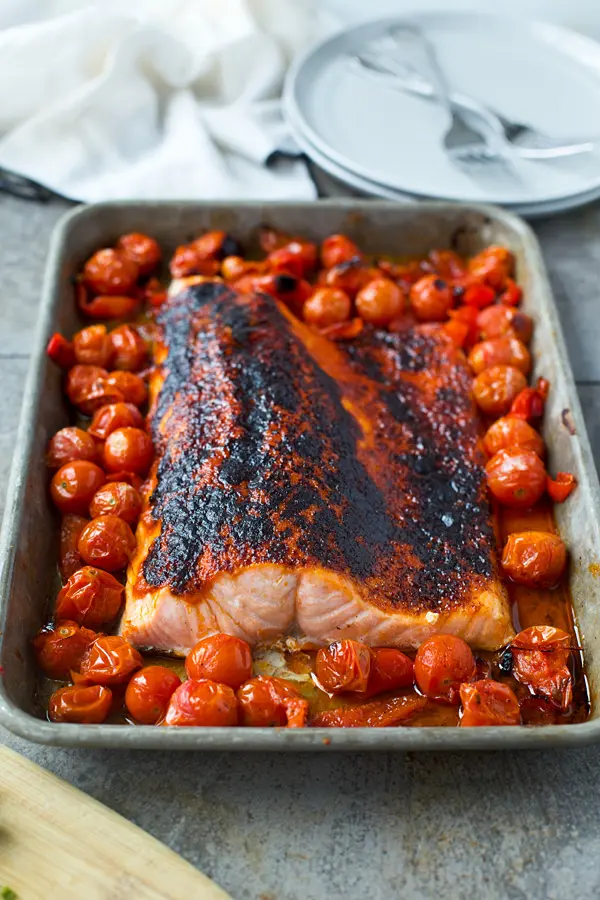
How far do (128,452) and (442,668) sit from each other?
1.03 meters

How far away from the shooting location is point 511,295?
3.28 meters

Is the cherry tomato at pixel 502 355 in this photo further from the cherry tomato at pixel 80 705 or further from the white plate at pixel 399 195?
the cherry tomato at pixel 80 705

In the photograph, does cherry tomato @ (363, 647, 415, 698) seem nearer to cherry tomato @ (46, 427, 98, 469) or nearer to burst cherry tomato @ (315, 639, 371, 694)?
burst cherry tomato @ (315, 639, 371, 694)

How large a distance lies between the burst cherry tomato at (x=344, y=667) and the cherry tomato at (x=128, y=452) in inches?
30.8

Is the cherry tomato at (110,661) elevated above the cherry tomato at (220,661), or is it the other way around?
the cherry tomato at (220,661)

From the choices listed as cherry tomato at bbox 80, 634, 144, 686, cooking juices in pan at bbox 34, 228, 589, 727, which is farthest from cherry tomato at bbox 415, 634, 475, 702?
cherry tomato at bbox 80, 634, 144, 686

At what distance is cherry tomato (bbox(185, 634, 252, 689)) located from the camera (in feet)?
7.35

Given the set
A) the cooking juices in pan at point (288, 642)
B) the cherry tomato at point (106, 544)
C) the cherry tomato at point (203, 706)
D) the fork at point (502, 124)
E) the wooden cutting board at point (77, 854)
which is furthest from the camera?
the fork at point (502, 124)

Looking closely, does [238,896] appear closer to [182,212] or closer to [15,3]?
[182,212]

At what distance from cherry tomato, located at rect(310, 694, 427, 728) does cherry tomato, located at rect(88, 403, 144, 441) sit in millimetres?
1043

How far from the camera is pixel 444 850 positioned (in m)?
2.07

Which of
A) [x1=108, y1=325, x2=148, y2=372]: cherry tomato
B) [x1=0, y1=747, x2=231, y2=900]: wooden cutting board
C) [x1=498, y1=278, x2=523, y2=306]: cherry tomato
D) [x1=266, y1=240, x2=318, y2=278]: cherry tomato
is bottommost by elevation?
[x1=0, y1=747, x2=231, y2=900]: wooden cutting board

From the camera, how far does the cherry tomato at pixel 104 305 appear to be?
10.7 feet

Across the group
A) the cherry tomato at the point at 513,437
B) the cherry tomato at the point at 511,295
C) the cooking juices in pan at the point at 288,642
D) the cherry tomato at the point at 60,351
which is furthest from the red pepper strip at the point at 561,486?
the cherry tomato at the point at 60,351
